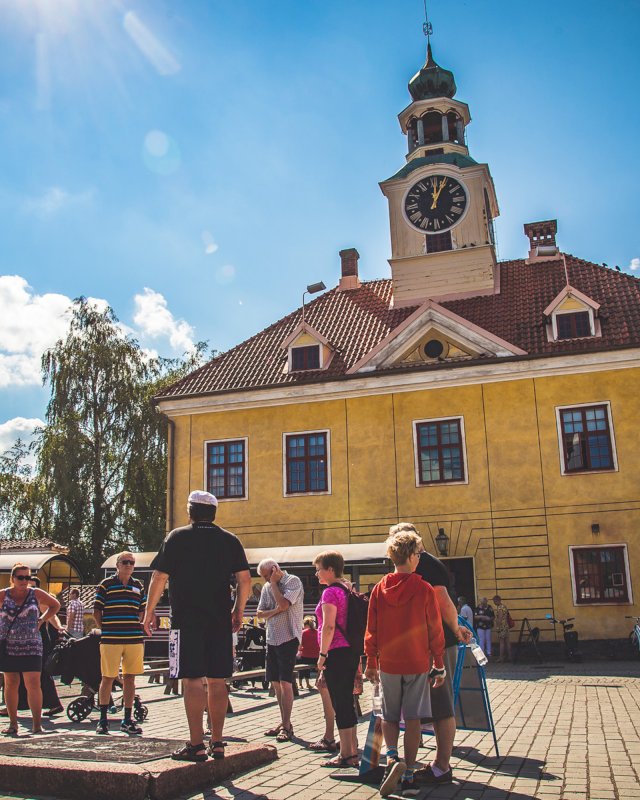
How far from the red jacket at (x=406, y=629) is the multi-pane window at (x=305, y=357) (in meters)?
19.4

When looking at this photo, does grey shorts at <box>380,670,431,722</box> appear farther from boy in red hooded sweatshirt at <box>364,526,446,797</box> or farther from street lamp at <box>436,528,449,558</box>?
street lamp at <box>436,528,449,558</box>

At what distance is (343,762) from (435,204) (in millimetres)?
23367

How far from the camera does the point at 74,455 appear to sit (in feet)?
106

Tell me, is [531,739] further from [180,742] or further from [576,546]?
[576,546]

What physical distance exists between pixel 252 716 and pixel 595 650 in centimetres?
1263

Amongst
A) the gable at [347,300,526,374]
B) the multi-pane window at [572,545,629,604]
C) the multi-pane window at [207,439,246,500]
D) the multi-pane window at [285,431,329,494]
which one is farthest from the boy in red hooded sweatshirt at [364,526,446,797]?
the multi-pane window at [207,439,246,500]

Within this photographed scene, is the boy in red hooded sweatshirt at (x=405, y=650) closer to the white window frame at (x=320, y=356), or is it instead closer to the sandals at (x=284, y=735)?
the sandals at (x=284, y=735)

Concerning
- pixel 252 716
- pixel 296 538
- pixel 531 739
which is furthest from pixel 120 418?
pixel 531 739

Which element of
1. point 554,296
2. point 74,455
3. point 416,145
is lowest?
point 74,455

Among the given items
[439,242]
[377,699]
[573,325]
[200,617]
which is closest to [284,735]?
[377,699]

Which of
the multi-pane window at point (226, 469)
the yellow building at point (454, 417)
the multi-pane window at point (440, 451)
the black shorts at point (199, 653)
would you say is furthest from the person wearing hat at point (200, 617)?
the multi-pane window at point (226, 469)

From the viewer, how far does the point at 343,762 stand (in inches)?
251

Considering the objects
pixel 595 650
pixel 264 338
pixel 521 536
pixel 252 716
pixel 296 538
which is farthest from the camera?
pixel 264 338

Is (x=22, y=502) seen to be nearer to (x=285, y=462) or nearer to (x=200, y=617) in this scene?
(x=285, y=462)
